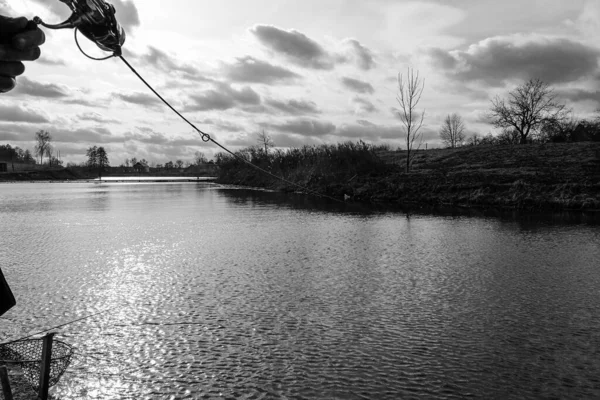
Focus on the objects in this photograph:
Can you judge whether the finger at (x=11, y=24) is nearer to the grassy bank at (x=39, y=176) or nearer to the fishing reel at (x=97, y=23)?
the fishing reel at (x=97, y=23)

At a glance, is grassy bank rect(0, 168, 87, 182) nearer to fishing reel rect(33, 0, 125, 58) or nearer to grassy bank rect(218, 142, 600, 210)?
grassy bank rect(218, 142, 600, 210)

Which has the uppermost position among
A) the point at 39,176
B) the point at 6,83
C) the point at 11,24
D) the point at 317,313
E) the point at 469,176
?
the point at 11,24

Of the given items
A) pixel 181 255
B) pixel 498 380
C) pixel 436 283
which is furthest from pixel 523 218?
pixel 498 380

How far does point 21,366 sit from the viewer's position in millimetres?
5812

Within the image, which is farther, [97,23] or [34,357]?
[34,357]

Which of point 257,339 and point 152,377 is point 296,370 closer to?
point 257,339

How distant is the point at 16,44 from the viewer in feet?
12.8

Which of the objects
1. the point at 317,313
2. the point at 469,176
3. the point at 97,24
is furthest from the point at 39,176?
the point at 97,24

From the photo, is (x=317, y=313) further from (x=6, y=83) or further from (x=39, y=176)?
(x=39, y=176)

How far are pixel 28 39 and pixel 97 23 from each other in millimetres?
1017

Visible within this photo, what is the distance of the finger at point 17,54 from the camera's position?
400 centimetres

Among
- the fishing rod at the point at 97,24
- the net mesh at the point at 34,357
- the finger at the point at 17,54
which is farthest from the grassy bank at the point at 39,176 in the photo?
the finger at the point at 17,54

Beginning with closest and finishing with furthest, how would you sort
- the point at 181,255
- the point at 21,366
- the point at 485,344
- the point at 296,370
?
the point at 21,366 → the point at 296,370 → the point at 485,344 → the point at 181,255

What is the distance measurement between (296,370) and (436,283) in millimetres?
5520
